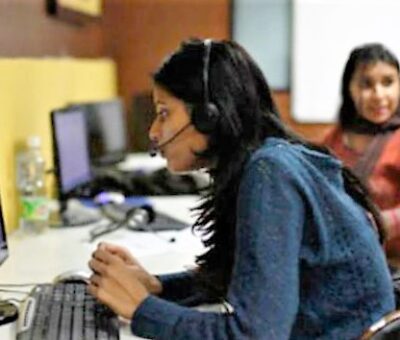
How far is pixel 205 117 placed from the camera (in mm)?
1384

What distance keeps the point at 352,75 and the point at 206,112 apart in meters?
1.60

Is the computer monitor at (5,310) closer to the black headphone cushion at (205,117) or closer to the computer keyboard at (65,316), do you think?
the computer keyboard at (65,316)

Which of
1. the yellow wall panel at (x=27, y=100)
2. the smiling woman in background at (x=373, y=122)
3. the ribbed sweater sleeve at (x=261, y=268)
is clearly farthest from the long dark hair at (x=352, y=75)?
the ribbed sweater sleeve at (x=261, y=268)

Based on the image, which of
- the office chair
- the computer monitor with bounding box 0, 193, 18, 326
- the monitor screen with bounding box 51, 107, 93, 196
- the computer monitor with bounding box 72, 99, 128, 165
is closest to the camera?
the office chair

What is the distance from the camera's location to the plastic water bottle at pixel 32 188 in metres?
2.42

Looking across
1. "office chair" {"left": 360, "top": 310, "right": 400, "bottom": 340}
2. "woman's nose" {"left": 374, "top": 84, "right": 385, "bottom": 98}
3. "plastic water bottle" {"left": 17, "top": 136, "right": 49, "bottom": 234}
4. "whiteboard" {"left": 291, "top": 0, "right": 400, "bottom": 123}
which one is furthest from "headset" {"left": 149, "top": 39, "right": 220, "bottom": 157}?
"whiteboard" {"left": 291, "top": 0, "right": 400, "bottom": 123}

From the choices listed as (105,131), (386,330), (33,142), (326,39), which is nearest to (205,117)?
(386,330)

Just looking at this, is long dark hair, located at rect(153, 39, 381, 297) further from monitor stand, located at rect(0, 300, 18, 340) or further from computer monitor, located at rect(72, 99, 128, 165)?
computer monitor, located at rect(72, 99, 128, 165)

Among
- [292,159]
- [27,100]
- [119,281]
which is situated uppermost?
[292,159]

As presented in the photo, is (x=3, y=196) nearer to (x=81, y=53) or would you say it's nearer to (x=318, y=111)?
(x=81, y=53)

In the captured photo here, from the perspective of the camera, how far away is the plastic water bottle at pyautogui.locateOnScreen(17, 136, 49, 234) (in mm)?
→ 2418

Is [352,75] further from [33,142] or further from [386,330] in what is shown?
[386,330]

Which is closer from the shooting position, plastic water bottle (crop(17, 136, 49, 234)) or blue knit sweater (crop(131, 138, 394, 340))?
blue knit sweater (crop(131, 138, 394, 340))

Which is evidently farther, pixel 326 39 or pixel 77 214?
pixel 326 39
